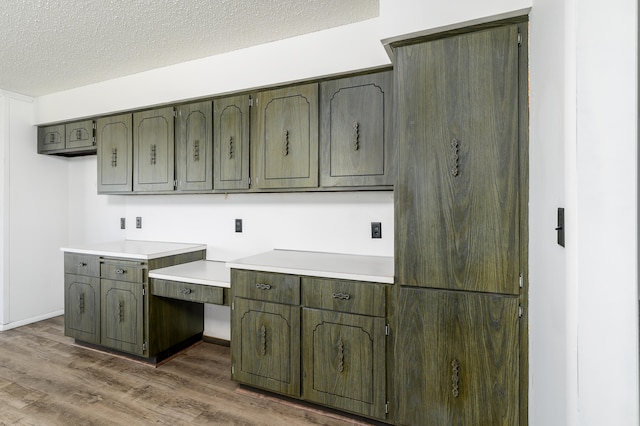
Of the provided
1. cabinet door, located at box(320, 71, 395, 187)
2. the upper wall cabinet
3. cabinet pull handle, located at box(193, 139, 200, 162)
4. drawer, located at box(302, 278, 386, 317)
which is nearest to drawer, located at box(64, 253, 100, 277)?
the upper wall cabinet

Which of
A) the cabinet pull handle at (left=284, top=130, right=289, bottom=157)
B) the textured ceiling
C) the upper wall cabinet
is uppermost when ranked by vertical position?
the textured ceiling

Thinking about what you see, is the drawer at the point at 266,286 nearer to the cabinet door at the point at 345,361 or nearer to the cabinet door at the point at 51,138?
the cabinet door at the point at 345,361

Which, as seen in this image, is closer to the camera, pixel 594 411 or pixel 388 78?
pixel 594 411

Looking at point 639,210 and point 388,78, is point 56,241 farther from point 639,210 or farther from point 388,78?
point 639,210

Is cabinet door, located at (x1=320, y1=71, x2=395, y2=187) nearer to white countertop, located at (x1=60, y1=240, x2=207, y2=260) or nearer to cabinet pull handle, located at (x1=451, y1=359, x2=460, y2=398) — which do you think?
cabinet pull handle, located at (x1=451, y1=359, x2=460, y2=398)

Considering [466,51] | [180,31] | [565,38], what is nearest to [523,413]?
[565,38]

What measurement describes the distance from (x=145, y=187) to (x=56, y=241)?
1.80m

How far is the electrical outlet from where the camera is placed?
2445 mm

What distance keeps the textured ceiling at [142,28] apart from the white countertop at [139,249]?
1.55 meters

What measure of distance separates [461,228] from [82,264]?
10.0ft

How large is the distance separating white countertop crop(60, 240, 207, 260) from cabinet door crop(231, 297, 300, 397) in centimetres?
91

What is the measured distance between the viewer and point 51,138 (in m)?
3.62

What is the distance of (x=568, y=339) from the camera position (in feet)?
3.09

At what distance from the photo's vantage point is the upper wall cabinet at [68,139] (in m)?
3.35
